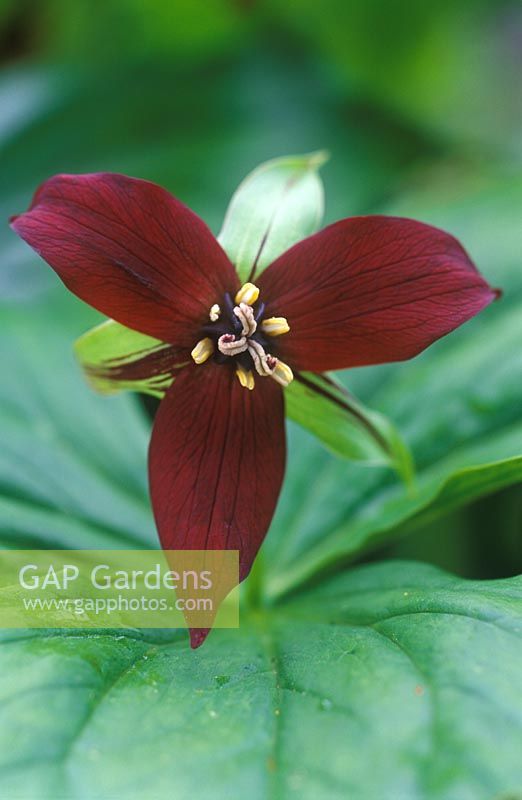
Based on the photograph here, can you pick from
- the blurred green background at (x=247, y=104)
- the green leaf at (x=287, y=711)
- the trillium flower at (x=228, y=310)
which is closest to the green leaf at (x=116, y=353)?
the trillium flower at (x=228, y=310)

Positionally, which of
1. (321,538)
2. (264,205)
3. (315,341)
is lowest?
(321,538)

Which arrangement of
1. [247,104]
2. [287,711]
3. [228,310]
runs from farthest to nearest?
1. [247,104]
2. [228,310]
3. [287,711]

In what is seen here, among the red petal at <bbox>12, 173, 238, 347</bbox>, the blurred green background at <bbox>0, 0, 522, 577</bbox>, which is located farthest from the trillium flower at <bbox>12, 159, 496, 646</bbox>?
the blurred green background at <bbox>0, 0, 522, 577</bbox>

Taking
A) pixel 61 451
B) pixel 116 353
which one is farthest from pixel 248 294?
pixel 61 451

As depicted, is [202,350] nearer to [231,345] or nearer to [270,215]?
[231,345]

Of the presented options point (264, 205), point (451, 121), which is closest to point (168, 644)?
point (264, 205)

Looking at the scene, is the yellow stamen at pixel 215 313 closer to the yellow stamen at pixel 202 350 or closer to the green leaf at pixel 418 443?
the yellow stamen at pixel 202 350

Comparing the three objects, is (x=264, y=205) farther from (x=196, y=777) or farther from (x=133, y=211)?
(x=196, y=777)
